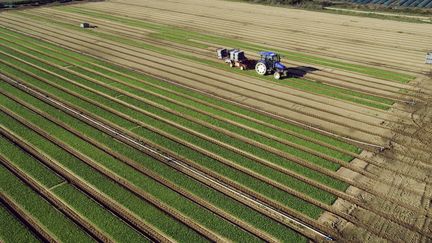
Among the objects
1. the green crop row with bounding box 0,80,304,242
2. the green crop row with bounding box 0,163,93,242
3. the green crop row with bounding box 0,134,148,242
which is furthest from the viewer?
the green crop row with bounding box 0,80,304,242

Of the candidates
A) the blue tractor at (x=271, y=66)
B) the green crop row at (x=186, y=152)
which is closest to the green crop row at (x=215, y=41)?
the blue tractor at (x=271, y=66)

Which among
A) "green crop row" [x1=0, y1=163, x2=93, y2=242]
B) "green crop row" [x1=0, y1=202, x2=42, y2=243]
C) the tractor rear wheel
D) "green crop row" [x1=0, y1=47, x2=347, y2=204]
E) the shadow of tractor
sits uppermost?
the tractor rear wheel

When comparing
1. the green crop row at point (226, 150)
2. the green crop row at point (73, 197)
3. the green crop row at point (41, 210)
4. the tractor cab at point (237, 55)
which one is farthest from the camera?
the tractor cab at point (237, 55)

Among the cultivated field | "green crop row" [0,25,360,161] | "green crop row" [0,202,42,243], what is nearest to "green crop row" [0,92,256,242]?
the cultivated field

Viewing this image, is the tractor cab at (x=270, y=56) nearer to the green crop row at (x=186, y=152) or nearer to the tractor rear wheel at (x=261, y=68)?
the tractor rear wheel at (x=261, y=68)

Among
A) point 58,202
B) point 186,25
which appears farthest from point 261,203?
point 186,25

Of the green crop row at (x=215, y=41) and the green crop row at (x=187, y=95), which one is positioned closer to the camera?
the green crop row at (x=187, y=95)

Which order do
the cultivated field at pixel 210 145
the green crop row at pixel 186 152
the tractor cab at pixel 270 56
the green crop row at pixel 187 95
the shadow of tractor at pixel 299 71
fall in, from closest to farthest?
the cultivated field at pixel 210 145 → the green crop row at pixel 186 152 → the green crop row at pixel 187 95 → the tractor cab at pixel 270 56 → the shadow of tractor at pixel 299 71

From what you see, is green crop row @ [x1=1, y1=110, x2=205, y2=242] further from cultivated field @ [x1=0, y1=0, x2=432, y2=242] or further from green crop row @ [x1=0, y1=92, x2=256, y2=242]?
green crop row @ [x1=0, y1=92, x2=256, y2=242]
